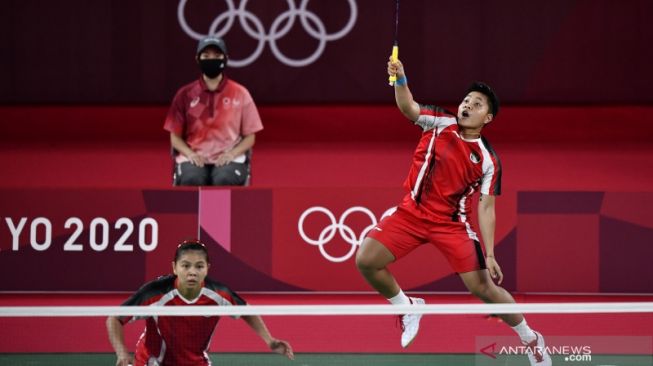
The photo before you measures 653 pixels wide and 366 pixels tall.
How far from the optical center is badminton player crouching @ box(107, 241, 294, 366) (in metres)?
4.92

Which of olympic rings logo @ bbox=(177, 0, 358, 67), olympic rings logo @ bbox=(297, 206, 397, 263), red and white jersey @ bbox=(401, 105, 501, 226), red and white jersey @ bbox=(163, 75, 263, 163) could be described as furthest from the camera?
olympic rings logo @ bbox=(177, 0, 358, 67)

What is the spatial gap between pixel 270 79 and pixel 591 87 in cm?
299

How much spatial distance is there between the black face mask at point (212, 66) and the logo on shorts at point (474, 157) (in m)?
2.57

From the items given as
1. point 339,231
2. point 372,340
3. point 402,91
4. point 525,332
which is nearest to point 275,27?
point 339,231

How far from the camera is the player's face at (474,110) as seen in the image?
580 centimetres

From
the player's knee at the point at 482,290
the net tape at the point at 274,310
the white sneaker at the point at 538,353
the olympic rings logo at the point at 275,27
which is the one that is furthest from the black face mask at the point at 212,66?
the net tape at the point at 274,310

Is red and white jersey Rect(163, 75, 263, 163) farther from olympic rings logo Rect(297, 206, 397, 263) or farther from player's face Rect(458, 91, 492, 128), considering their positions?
player's face Rect(458, 91, 492, 128)

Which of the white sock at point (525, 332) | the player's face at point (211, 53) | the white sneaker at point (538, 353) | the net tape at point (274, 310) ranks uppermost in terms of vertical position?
the player's face at point (211, 53)

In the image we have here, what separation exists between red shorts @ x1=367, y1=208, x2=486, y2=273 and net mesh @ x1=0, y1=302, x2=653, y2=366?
0.39 metres

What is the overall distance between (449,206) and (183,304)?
165 centimetres

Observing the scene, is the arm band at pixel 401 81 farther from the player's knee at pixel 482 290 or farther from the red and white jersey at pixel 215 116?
the red and white jersey at pixel 215 116

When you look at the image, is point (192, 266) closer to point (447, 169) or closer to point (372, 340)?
point (447, 169)

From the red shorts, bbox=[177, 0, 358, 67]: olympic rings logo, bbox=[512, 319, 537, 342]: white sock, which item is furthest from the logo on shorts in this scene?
bbox=[177, 0, 358, 67]: olympic rings logo

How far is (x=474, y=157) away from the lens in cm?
585
